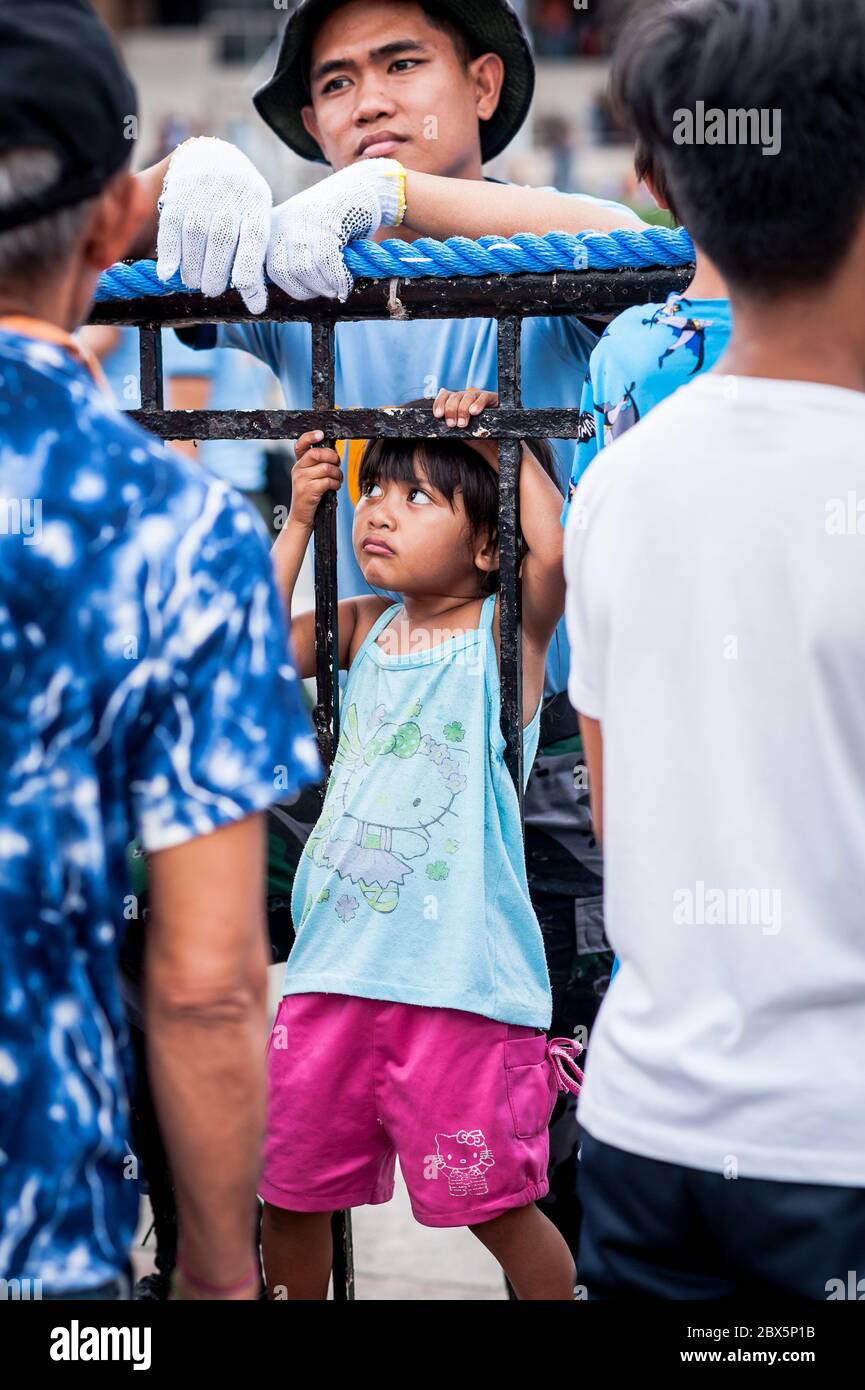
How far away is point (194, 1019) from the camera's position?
1252 mm

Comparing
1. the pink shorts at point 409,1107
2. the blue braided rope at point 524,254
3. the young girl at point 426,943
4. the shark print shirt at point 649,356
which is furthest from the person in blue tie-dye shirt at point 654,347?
the pink shorts at point 409,1107

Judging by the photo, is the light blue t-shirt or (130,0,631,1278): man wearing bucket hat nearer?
(130,0,631,1278): man wearing bucket hat

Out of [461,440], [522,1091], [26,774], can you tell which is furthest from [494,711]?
[26,774]

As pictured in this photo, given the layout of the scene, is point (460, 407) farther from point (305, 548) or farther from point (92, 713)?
point (92, 713)

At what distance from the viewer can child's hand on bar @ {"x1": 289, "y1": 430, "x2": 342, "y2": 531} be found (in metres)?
2.10

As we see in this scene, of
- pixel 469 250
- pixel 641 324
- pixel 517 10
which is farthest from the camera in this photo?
pixel 517 10

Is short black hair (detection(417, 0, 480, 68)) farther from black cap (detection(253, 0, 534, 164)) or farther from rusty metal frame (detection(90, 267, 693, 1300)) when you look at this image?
rusty metal frame (detection(90, 267, 693, 1300))

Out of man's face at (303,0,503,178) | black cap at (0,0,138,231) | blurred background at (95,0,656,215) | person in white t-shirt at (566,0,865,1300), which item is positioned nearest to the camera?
black cap at (0,0,138,231)

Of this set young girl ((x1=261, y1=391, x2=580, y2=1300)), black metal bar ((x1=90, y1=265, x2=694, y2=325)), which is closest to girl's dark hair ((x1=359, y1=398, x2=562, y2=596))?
young girl ((x1=261, y1=391, x2=580, y2=1300))

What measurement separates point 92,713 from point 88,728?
0.04ft

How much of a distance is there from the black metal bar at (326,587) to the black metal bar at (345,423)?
0.02m

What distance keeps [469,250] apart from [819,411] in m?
0.82

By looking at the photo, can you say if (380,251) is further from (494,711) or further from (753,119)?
(753,119)

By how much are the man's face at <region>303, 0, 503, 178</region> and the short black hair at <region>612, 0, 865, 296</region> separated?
1.56 metres
